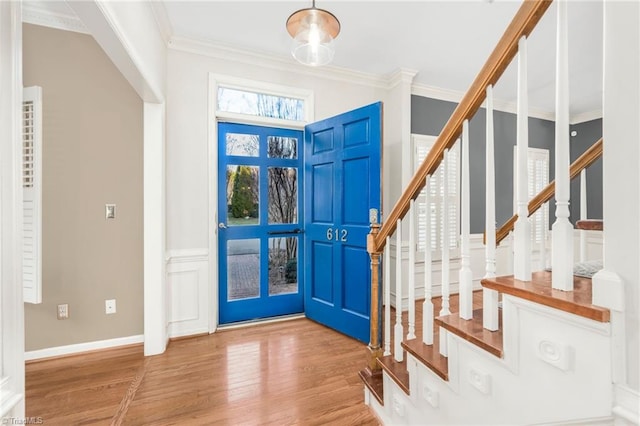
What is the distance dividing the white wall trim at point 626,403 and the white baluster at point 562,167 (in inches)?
9.6

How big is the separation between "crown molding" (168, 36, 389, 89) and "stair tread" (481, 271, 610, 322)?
9.66ft

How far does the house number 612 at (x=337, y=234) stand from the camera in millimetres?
2797

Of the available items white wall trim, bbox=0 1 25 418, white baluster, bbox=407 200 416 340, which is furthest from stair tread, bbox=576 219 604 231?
white wall trim, bbox=0 1 25 418

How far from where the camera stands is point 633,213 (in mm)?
627

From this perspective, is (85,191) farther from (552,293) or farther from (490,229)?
(552,293)

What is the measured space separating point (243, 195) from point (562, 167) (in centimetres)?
272

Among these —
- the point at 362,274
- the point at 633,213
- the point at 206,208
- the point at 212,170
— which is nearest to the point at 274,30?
the point at 212,170

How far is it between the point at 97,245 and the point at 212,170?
1.17 m

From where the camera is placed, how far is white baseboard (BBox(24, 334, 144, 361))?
7.66 feet

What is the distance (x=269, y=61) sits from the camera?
304cm

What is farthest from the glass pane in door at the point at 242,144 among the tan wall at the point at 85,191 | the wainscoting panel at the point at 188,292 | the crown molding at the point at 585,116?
the crown molding at the point at 585,116

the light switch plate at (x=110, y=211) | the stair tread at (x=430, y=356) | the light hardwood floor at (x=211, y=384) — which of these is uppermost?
the light switch plate at (x=110, y=211)

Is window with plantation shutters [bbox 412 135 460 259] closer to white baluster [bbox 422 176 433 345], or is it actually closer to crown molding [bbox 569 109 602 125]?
white baluster [bbox 422 176 433 345]

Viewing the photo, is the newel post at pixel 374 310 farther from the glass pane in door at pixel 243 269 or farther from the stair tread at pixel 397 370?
the glass pane in door at pixel 243 269
